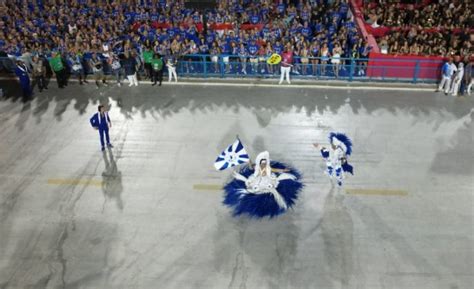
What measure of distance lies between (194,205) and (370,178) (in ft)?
16.4

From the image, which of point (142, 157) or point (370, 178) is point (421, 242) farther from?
point (142, 157)

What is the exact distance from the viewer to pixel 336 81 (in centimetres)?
1695

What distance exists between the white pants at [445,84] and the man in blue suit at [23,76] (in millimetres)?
15662

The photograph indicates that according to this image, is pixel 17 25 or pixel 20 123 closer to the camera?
pixel 20 123

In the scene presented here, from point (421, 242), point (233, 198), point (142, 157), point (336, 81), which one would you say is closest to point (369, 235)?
point (421, 242)

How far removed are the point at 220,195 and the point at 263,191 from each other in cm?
133

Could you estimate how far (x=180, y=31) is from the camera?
731 inches

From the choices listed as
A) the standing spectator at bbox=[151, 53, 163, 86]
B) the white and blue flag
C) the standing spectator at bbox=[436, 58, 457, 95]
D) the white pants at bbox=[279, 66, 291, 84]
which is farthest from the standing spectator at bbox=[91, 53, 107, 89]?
the standing spectator at bbox=[436, 58, 457, 95]

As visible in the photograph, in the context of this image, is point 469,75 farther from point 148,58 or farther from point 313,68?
point 148,58

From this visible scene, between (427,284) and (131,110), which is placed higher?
(131,110)

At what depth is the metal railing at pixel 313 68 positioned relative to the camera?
53.9 ft

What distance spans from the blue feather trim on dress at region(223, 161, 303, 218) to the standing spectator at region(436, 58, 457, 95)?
789 cm

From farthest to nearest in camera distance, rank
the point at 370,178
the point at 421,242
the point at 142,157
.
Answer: the point at 142,157
the point at 370,178
the point at 421,242

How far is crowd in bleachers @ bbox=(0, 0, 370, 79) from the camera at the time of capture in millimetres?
16953
